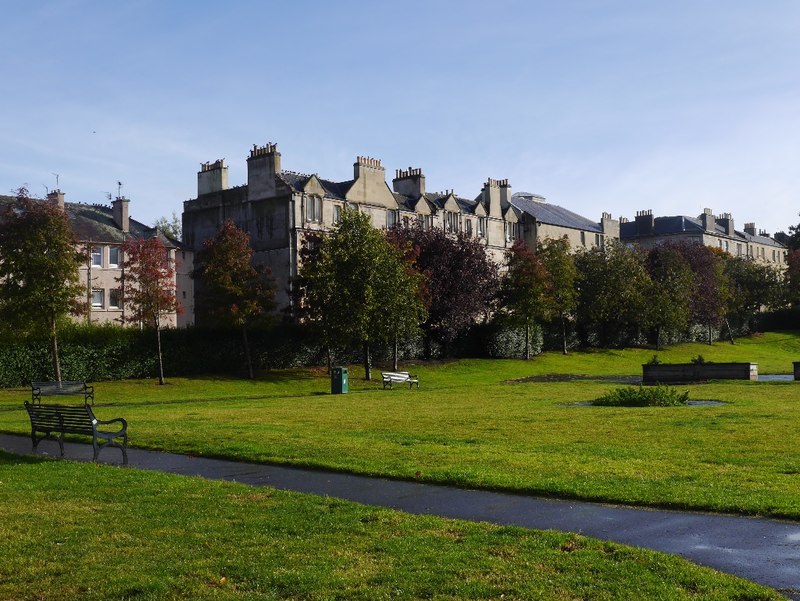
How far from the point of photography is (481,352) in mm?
73875

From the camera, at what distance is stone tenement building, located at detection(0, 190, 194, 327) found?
68312 mm

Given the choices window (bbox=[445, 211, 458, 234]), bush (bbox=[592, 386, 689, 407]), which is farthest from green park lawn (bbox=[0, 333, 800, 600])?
window (bbox=[445, 211, 458, 234])

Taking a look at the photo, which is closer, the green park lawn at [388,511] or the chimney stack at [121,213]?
the green park lawn at [388,511]

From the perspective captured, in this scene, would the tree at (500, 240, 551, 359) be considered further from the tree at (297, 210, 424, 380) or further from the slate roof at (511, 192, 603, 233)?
the slate roof at (511, 192, 603, 233)

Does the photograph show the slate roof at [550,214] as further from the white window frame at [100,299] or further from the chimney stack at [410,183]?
the white window frame at [100,299]

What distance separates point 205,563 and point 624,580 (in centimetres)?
400

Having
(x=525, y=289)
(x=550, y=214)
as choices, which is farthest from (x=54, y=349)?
(x=550, y=214)

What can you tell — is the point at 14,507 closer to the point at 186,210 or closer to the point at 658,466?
the point at 658,466

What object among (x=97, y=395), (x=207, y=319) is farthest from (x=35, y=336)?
(x=207, y=319)

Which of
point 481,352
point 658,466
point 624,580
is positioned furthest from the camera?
point 481,352

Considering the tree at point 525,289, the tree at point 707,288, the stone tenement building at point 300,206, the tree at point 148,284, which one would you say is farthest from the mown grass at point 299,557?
the tree at point 707,288

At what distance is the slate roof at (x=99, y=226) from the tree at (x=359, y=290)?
19352mm

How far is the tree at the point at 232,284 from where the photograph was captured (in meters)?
56.1

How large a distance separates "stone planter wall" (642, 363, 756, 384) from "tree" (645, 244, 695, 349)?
40.0 m
